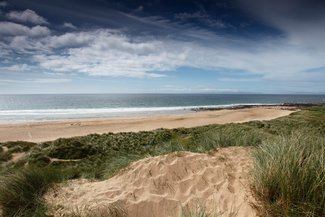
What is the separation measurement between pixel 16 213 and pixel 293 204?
15.2 ft

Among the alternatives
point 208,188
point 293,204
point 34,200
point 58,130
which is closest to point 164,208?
point 208,188

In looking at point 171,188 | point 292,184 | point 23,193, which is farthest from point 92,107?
point 292,184

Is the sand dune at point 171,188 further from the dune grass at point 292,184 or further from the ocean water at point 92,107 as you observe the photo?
the ocean water at point 92,107

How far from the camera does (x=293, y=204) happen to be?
3.62 meters

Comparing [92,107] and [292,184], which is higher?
[292,184]

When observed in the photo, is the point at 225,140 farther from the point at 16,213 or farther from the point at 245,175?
the point at 16,213

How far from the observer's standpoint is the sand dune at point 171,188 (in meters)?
4.55

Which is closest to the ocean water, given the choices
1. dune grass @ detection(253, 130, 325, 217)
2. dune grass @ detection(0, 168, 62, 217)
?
dune grass @ detection(0, 168, 62, 217)

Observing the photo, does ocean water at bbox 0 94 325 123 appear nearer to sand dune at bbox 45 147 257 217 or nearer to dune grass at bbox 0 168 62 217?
dune grass at bbox 0 168 62 217

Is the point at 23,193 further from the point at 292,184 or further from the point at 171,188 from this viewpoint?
the point at 292,184

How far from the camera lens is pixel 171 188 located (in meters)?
5.33

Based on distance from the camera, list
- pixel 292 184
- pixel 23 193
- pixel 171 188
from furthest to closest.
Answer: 1. pixel 23 193
2. pixel 171 188
3. pixel 292 184


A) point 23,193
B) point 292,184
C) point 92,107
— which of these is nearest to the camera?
point 292,184

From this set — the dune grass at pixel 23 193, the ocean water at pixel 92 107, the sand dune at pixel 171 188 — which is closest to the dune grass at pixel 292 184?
the sand dune at pixel 171 188
